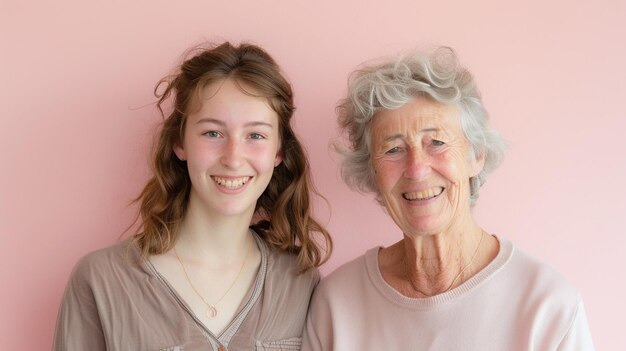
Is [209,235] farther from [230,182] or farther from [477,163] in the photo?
[477,163]

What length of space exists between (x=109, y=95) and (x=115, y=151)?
0.64ft

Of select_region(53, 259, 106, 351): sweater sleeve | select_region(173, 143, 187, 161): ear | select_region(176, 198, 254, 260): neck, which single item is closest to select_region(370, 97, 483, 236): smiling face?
select_region(176, 198, 254, 260): neck

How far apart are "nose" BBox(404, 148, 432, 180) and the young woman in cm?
42

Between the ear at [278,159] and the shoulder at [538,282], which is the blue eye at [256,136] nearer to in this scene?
the ear at [278,159]

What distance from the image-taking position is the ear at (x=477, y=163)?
2043 millimetres

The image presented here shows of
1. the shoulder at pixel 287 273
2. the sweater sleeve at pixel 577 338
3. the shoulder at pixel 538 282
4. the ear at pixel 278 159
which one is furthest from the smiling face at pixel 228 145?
the sweater sleeve at pixel 577 338

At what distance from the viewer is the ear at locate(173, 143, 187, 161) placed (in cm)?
218

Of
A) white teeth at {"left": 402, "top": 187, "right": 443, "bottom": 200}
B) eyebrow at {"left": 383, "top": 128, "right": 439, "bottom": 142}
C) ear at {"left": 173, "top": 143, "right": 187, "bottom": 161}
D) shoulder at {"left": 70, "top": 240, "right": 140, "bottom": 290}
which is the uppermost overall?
eyebrow at {"left": 383, "top": 128, "right": 439, "bottom": 142}

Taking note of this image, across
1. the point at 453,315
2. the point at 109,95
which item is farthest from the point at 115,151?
the point at 453,315

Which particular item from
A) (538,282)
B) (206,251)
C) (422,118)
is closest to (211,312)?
(206,251)

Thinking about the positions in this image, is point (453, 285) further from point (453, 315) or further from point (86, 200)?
point (86, 200)

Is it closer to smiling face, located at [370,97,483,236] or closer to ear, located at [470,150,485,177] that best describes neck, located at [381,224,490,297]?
smiling face, located at [370,97,483,236]

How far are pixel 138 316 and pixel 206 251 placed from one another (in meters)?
0.30

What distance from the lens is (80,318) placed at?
2.05 meters
